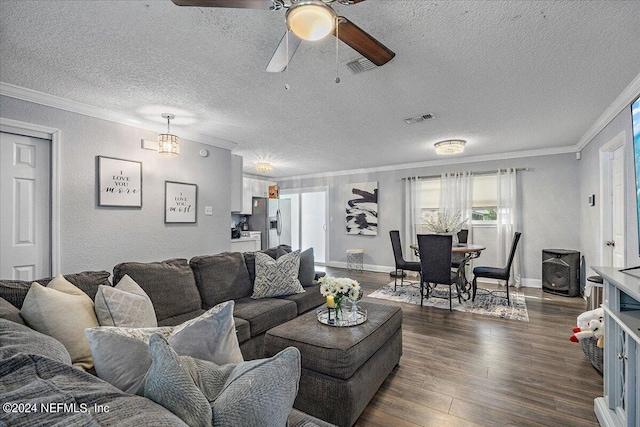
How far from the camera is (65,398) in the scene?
54 centimetres

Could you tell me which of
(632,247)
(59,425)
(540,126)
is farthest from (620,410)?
(540,126)

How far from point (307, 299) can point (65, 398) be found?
268cm

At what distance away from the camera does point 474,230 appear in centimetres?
586

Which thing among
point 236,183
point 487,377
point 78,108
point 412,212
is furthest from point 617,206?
point 78,108

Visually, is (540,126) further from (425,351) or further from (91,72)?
(91,72)

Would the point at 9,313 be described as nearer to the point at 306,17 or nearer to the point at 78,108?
the point at 306,17

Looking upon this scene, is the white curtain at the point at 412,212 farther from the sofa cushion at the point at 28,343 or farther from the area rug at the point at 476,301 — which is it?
the sofa cushion at the point at 28,343

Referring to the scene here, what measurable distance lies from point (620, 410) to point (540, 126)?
344cm

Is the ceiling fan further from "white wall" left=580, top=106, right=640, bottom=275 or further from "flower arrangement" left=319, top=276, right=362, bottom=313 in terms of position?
"white wall" left=580, top=106, right=640, bottom=275

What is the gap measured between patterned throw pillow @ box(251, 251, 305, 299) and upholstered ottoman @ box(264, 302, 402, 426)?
A: 917 mm

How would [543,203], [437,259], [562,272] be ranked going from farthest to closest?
[543,203] → [562,272] → [437,259]

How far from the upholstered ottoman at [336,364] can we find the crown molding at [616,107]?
3061 mm

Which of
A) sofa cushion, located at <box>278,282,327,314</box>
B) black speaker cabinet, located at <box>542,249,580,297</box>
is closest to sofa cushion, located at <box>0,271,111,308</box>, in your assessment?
sofa cushion, located at <box>278,282,327,314</box>

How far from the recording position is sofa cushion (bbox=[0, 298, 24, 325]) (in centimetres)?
136
